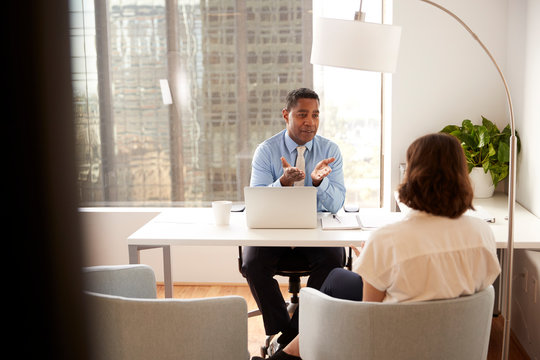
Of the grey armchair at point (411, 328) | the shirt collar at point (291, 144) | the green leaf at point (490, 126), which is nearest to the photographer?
the grey armchair at point (411, 328)

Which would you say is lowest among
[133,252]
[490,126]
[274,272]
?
[274,272]

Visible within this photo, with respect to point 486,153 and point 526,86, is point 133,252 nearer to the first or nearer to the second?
point 486,153

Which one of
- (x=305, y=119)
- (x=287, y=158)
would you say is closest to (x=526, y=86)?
(x=305, y=119)

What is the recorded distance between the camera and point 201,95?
390 cm

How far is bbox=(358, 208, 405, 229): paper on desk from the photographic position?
94.7 inches

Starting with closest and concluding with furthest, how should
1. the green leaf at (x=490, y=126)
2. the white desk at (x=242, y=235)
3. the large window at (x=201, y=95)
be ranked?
the white desk at (x=242, y=235) → the green leaf at (x=490, y=126) → the large window at (x=201, y=95)

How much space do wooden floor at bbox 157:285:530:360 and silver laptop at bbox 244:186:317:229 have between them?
806mm

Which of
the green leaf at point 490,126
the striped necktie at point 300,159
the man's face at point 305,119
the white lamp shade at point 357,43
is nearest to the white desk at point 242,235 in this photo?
the striped necktie at point 300,159

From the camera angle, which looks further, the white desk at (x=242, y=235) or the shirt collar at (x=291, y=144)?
the shirt collar at (x=291, y=144)

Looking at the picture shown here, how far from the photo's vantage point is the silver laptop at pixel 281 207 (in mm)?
2299

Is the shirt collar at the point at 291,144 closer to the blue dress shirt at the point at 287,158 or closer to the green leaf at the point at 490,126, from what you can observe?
the blue dress shirt at the point at 287,158

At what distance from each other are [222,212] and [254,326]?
0.91 meters

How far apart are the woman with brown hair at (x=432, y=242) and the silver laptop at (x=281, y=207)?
753 mm

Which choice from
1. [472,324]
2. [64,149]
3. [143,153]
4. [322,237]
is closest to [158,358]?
[472,324]
